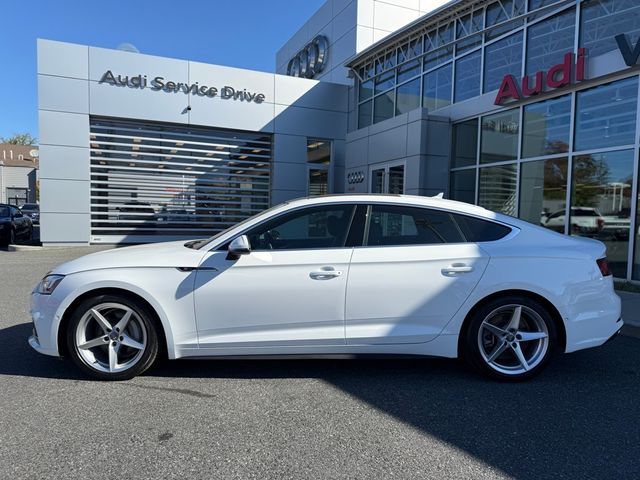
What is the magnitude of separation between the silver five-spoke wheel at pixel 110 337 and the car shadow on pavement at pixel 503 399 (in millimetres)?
306

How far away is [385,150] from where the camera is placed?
13.9m

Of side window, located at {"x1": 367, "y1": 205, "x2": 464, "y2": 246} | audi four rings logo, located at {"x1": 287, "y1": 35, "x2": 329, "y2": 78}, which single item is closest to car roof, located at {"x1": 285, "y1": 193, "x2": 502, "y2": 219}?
side window, located at {"x1": 367, "y1": 205, "x2": 464, "y2": 246}

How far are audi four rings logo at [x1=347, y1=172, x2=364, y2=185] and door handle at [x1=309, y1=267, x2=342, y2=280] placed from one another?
37.6 feet

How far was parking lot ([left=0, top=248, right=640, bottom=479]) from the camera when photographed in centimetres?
272

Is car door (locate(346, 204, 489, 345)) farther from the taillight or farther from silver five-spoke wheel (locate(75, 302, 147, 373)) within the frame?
silver five-spoke wheel (locate(75, 302, 147, 373))

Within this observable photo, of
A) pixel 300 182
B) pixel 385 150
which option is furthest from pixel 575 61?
pixel 300 182

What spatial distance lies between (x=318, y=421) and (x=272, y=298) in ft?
3.35

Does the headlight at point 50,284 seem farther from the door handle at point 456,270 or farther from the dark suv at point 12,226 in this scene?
the dark suv at point 12,226

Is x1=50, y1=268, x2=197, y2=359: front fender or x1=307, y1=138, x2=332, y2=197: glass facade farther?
x1=307, y1=138, x2=332, y2=197: glass facade

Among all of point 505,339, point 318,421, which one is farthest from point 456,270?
point 318,421

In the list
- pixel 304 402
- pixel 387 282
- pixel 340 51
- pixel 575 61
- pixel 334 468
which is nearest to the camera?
pixel 334 468

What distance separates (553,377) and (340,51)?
17.2 metres

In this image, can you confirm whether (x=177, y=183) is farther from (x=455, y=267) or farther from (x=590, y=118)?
(x=455, y=267)

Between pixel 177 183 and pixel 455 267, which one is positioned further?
pixel 177 183
